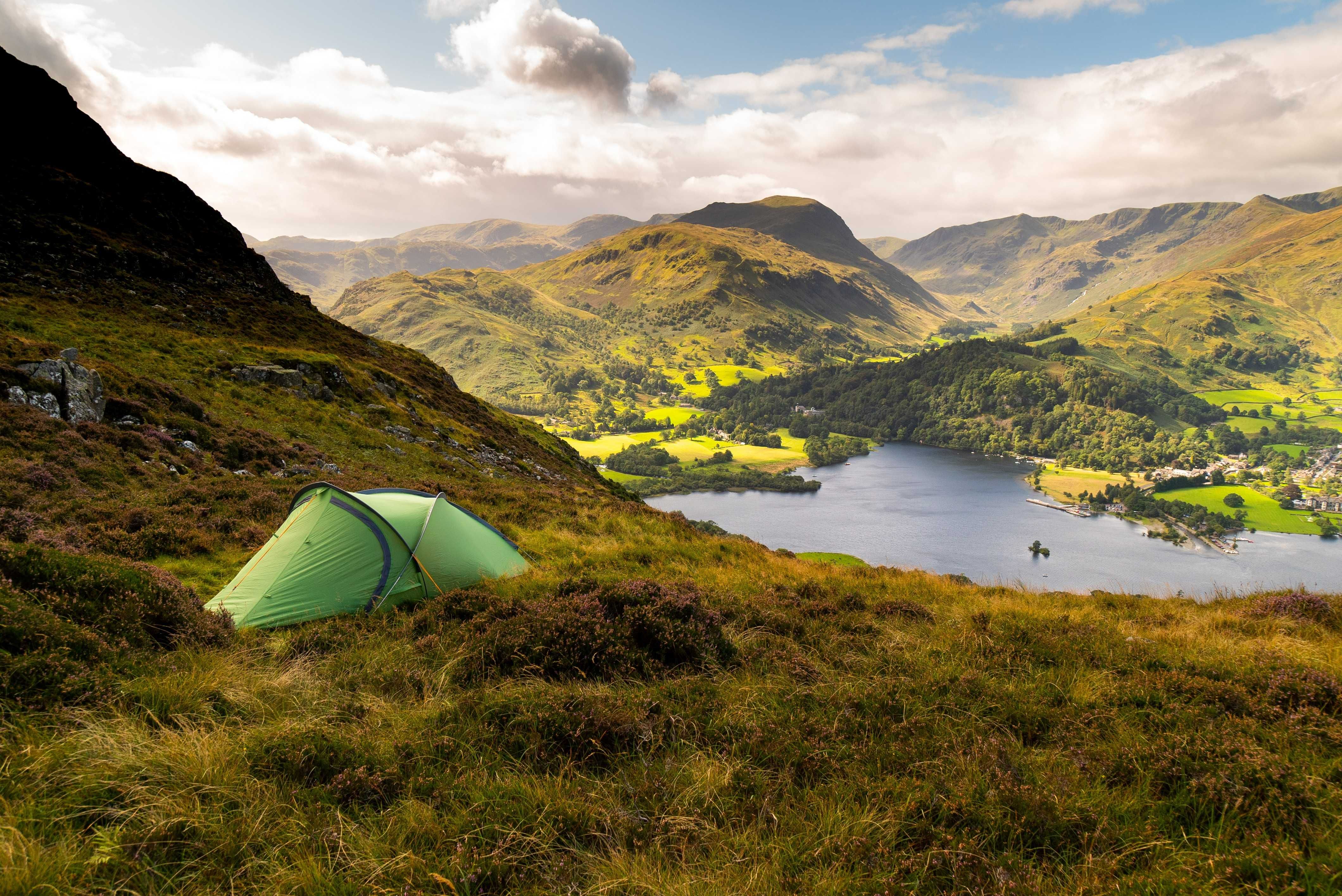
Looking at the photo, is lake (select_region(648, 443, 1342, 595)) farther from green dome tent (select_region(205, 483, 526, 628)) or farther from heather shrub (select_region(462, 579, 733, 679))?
heather shrub (select_region(462, 579, 733, 679))

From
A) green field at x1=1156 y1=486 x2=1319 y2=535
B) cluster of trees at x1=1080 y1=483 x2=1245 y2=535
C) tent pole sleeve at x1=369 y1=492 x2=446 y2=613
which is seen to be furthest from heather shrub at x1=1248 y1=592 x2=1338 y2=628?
green field at x1=1156 y1=486 x2=1319 y2=535

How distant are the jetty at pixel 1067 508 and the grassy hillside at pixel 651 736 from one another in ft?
470

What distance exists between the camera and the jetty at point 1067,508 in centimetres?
12812

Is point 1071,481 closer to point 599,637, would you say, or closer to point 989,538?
point 989,538

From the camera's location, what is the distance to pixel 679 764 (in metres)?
4.63

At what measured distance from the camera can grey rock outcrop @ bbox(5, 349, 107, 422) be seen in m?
16.2

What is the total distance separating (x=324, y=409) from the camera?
30.0m

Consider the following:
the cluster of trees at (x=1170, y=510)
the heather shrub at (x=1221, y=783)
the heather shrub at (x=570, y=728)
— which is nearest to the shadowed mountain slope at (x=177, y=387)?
the heather shrub at (x=570, y=728)

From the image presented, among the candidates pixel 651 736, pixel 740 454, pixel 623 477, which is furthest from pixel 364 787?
pixel 740 454

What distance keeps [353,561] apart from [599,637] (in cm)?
495

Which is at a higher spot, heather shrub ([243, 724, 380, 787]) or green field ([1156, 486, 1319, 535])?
heather shrub ([243, 724, 380, 787])

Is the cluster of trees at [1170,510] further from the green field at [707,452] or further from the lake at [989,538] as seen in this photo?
the green field at [707,452]

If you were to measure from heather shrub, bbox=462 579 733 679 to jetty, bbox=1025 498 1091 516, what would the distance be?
149492mm

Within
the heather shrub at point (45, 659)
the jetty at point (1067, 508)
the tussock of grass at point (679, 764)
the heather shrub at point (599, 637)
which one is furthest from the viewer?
the jetty at point (1067, 508)
